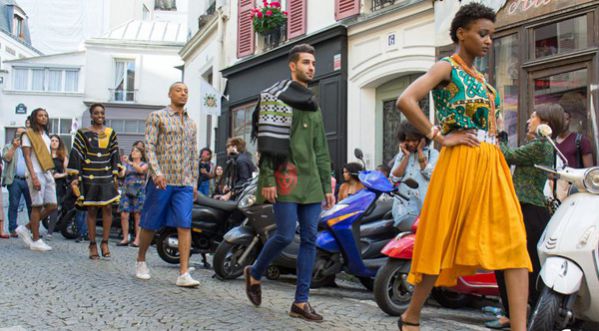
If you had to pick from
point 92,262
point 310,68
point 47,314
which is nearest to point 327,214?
point 310,68

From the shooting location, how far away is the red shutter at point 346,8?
13.5m

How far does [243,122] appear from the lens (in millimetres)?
18453

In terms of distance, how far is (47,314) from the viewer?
185 inches

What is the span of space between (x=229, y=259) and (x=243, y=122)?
11751 millimetres

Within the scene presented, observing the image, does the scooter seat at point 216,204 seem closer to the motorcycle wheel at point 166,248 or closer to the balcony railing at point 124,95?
the motorcycle wheel at point 166,248

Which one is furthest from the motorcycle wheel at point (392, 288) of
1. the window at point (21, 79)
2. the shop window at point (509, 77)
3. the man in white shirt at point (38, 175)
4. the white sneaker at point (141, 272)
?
the window at point (21, 79)

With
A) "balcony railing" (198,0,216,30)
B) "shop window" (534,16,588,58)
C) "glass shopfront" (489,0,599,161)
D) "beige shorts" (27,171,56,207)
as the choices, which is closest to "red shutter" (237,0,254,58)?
"balcony railing" (198,0,216,30)

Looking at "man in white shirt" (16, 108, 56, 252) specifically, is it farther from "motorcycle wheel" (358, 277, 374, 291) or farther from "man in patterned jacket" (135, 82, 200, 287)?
"motorcycle wheel" (358, 277, 374, 291)

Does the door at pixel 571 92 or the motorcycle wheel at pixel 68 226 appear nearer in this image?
the door at pixel 571 92

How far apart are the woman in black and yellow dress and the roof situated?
33.4m

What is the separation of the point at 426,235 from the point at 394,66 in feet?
30.3

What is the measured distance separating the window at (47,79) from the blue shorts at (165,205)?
36.1m

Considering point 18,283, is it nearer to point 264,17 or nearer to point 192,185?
point 192,185

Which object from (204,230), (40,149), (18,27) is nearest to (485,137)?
(204,230)
